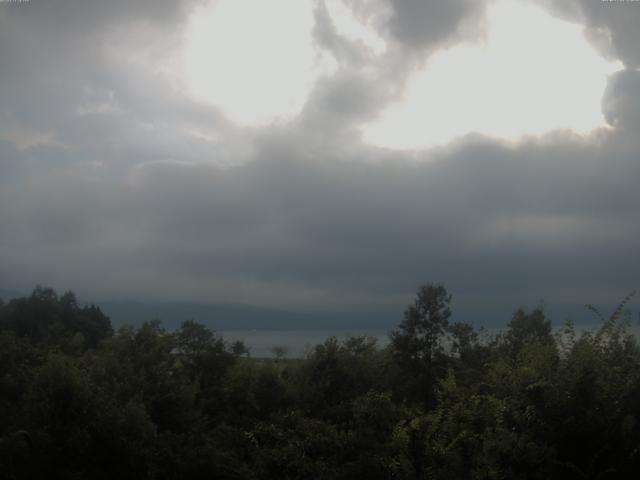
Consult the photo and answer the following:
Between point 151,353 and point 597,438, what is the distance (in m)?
18.9

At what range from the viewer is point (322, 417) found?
832 inches

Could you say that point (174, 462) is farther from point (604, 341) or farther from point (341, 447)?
point (604, 341)

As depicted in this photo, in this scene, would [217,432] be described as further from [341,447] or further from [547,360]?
[547,360]

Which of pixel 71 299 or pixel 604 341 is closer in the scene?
pixel 604 341

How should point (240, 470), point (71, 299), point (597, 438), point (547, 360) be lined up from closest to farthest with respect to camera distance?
point (597, 438), point (547, 360), point (240, 470), point (71, 299)

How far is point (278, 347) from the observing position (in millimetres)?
33656

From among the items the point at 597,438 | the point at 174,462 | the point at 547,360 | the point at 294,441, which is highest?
the point at 547,360

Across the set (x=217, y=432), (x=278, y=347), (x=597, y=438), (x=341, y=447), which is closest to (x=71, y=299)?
(x=278, y=347)

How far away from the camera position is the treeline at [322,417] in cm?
1255

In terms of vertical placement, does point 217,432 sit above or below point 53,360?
below

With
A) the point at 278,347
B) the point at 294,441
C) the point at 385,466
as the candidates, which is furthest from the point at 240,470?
the point at 278,347

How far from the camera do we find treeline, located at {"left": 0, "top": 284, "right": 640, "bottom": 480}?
12.6 meters

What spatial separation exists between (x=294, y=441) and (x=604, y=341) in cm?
861

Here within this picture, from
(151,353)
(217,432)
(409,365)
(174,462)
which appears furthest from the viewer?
(409,365)
